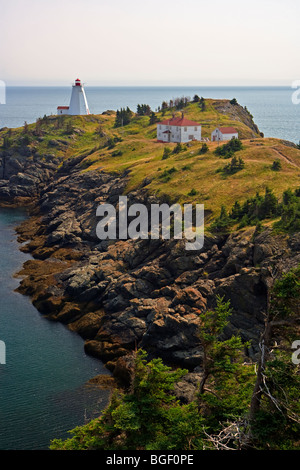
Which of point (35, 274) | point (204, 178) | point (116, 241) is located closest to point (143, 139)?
point (204, 178)

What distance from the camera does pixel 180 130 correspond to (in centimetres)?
11475

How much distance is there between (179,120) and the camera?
118m

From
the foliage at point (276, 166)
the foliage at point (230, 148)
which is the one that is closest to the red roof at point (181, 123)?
the foliage at point (230, 148)

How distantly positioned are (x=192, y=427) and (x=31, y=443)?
17.4 meters

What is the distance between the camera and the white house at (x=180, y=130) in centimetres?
11438

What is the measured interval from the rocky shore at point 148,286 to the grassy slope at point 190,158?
8198 mm

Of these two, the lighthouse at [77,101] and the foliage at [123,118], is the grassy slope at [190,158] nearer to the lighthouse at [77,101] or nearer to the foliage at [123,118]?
the foliage at [123,118]

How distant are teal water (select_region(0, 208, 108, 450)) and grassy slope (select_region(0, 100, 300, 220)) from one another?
31.4 metres

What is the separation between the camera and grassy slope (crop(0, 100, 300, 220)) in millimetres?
74250

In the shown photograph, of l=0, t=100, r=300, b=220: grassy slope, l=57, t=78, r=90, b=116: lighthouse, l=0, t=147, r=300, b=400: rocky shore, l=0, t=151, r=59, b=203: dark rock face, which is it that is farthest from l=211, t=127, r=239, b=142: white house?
l=57, t=78, r=90, b=116: lighthouse

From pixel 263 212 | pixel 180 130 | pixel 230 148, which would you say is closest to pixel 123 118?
pixel 180 130

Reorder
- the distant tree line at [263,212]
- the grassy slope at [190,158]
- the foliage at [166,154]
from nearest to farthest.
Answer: the distant tree line at [263,212]
the grassy slope at [190,158]
the foliage at [166,154]
